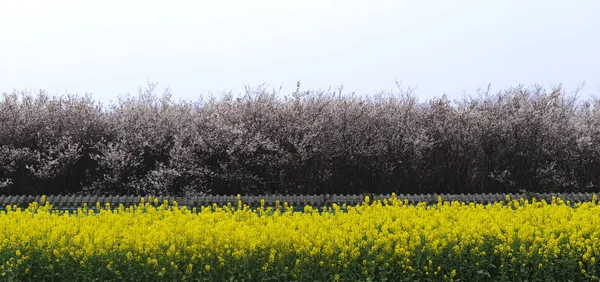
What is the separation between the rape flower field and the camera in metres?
6.03

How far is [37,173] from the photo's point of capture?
14.6 meters

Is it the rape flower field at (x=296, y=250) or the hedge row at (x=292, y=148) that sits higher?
the hedge row at (x=292, y=148)

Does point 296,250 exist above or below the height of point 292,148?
below

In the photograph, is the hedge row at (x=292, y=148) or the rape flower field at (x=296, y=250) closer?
the rape flower field at (x=296, y=250)

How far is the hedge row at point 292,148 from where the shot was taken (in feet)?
48.1

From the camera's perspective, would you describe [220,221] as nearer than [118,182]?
Yes

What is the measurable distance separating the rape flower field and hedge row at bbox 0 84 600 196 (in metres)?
7.67

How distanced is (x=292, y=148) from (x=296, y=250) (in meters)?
8.83

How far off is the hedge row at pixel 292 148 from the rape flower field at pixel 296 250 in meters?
7.67

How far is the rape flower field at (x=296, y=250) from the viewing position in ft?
19.8

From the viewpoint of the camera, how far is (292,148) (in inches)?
587

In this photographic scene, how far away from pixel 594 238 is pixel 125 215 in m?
4.31

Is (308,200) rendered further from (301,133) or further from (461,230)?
(461,230)

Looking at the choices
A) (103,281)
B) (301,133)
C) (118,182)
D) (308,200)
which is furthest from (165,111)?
(103,281)
